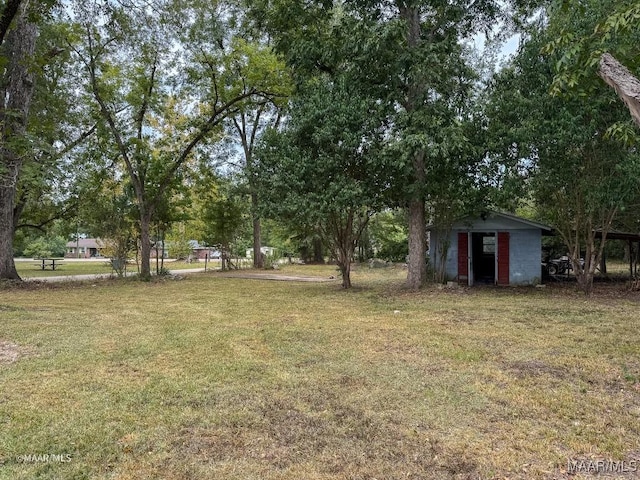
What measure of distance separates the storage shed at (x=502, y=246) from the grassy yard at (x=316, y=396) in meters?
5.68

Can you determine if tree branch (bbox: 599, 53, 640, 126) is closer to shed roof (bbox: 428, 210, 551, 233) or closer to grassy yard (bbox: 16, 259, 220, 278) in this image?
shed roof (bbox: 428, 210, 551, 233)

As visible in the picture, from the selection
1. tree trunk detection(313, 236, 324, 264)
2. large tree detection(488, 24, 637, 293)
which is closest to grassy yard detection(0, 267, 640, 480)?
large tree detection(488, 24, 637, 293)

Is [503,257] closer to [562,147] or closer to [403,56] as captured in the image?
[562,147]

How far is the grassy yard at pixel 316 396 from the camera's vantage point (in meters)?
2.57

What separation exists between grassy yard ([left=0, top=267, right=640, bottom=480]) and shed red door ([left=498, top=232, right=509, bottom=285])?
5.71 metres

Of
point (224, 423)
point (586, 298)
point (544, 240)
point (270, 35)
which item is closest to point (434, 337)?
point (224, 423)

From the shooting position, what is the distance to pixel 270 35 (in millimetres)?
12781

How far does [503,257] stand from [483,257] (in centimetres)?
241

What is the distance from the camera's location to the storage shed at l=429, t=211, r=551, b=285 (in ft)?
42.3

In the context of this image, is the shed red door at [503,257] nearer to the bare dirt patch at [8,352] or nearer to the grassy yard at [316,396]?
the grassy yard at [316,396]

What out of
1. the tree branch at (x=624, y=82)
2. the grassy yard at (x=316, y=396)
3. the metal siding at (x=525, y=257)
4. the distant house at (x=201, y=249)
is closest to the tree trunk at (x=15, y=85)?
the grassy yard at (x=316, y=396)

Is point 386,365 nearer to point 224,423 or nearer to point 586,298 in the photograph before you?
point 224,423

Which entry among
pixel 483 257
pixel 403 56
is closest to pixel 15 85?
pixel 403 56

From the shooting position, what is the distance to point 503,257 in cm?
1323
